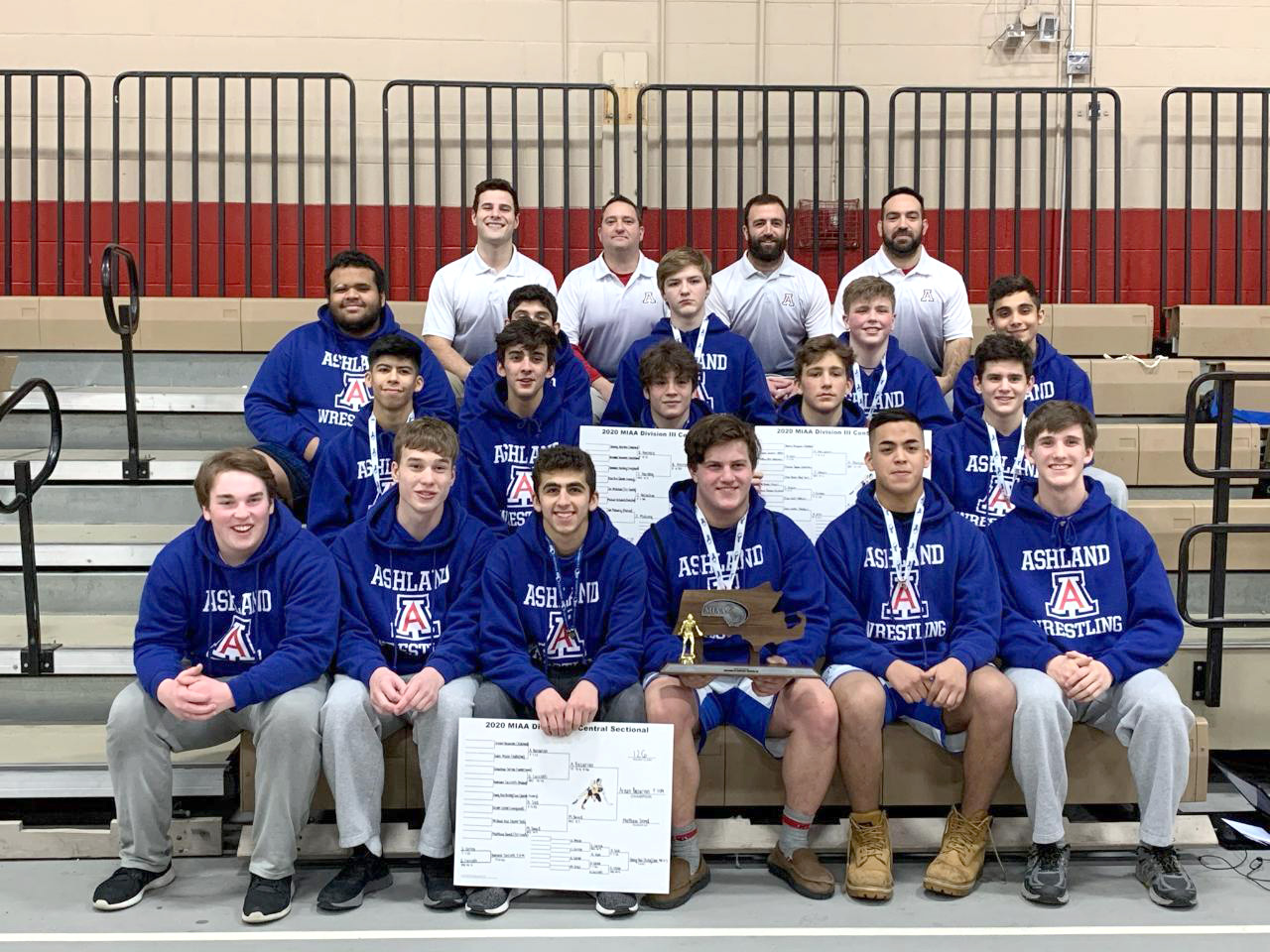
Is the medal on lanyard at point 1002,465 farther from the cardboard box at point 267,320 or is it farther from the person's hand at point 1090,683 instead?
the cardboard box at point 267,320

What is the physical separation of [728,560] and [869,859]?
0.92 m

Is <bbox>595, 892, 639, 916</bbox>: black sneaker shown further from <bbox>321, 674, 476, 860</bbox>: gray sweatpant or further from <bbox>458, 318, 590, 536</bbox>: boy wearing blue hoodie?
<bbox>458, 318, 590, 536</bbox>: boy wearing blue hoodie

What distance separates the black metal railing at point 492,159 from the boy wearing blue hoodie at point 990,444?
348cm

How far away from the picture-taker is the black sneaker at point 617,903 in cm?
324

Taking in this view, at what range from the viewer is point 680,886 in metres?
3.34

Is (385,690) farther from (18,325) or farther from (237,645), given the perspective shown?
(18,325)

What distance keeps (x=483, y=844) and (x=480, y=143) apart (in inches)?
200

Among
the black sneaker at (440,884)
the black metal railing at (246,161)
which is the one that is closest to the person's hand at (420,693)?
the black sneaker at (440,884)

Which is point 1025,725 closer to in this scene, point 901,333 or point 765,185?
point 901,333

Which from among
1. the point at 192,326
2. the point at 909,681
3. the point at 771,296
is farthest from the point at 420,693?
the point at 192,326

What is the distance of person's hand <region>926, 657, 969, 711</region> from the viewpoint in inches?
133

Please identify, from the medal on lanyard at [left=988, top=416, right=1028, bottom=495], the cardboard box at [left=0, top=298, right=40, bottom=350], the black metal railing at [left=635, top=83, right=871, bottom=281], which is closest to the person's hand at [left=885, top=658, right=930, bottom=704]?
the medal on lanyard at [left=988, top=416, right=1028, bottom=495]

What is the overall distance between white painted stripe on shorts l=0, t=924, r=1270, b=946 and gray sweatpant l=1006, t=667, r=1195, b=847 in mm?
270

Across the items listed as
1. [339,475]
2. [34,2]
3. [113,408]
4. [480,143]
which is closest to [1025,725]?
[339,475]
